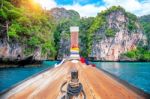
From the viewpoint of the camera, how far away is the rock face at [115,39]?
4523 inches

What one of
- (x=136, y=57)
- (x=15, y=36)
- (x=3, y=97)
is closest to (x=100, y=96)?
(x=3, y=97)

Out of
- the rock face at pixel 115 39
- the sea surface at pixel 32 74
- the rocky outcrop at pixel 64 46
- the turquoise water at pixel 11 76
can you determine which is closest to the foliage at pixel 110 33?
the rock face at pixel 115 39

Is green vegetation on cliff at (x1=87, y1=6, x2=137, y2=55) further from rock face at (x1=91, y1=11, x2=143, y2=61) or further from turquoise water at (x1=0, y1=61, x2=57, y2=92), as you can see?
turquoise water at (x1=0, y1=61, x2=57, y2=92)

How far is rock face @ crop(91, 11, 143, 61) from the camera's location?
115m

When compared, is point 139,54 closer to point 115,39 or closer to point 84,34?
point 115,39

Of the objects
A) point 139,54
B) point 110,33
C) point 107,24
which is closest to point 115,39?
point 110,33

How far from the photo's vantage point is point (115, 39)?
116 meters

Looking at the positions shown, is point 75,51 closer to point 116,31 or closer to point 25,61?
point 25,61

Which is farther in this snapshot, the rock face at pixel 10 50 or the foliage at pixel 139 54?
the foliage at pixel 139 54

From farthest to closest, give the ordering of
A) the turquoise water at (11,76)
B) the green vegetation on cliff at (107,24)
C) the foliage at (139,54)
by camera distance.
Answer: the green vegetation on cliff at (107,24), the foliage at (139,54), the turquoise water at (11,76)

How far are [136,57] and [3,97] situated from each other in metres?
107

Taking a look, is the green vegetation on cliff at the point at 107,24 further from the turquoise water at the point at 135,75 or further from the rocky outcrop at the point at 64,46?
the turquoise water at the point at 135,75

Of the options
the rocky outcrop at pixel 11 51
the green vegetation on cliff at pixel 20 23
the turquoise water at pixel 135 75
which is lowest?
the turquoise water at pixel 135 75

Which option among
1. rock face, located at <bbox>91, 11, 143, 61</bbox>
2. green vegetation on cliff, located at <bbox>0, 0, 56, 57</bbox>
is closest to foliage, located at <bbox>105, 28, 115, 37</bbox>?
rock face, located at <bbox>91, 11, 143, 61</bbox>
